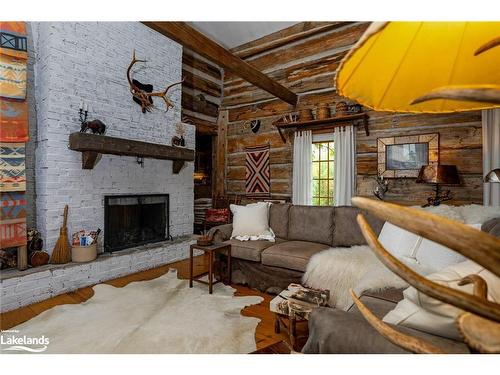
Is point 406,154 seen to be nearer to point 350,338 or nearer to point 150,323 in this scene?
point 350,338

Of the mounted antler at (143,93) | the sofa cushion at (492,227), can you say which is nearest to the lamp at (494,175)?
the sofa cushion at (492,227)

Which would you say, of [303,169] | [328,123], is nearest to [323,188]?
[303,169]

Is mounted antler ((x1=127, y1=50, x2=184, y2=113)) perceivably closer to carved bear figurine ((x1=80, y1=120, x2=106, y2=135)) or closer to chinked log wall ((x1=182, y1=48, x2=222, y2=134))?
carved bear figurine ((x1=80, y1=120, x2=106, y2=135))

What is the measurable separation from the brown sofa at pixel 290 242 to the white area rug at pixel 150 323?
279 mm

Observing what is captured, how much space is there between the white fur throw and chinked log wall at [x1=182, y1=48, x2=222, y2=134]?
3744 mm

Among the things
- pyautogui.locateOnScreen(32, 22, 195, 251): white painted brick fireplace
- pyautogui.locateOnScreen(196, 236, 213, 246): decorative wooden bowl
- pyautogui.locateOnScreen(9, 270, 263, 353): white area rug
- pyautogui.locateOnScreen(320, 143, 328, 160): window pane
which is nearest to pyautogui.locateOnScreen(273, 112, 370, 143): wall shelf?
pyautogui.locateOnScreen(320, 143, 328, 160): window pane

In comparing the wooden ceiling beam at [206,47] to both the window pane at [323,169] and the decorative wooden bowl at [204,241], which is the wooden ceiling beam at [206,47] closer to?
the window pane at [323,169]

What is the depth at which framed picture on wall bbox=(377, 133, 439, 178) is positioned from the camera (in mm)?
3787

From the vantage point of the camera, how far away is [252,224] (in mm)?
3348

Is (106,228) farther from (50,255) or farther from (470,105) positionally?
(470,105)

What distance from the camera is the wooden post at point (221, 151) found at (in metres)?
6.04

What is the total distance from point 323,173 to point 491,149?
2238 mm

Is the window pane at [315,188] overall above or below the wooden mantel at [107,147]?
below
